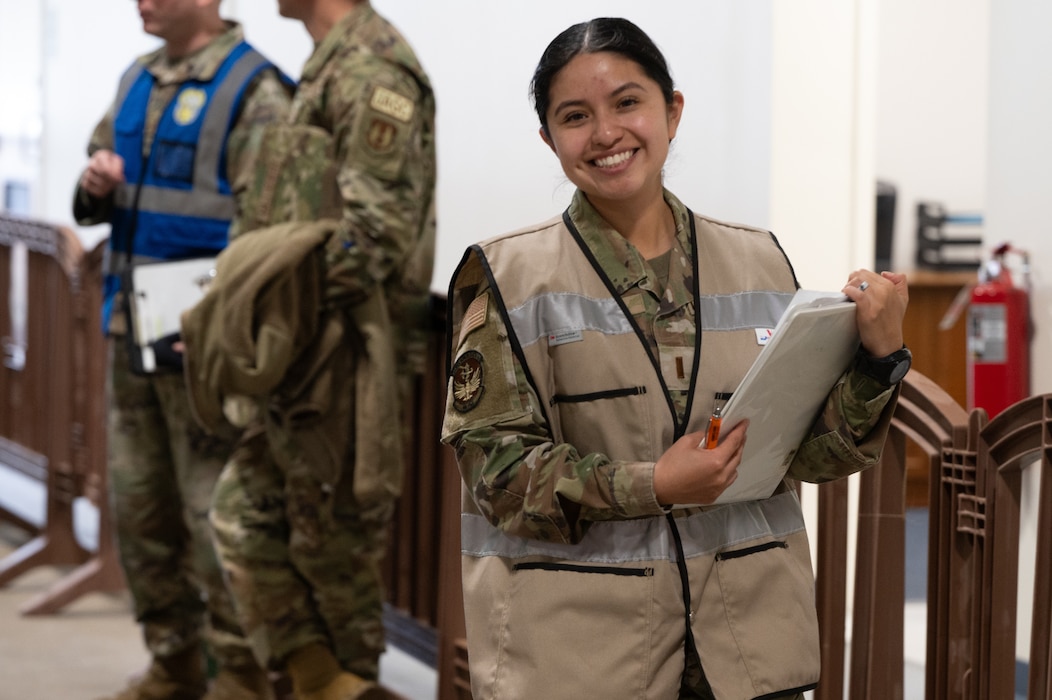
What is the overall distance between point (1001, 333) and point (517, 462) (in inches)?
105

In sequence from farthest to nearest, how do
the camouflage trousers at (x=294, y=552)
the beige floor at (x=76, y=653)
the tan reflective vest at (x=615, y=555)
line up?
1. the beige floor at (x=76, y=653)
2. the camouflage trousers at (x=294, y=552)
3. the tan reflective vest at (x=615, y=555)

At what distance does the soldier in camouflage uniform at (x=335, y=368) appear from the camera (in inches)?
119

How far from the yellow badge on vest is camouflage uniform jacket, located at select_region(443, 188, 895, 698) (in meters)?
1.95

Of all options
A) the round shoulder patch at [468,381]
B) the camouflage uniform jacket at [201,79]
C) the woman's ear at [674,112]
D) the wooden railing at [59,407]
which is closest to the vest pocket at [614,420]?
the round shoulder patch at [468,381]

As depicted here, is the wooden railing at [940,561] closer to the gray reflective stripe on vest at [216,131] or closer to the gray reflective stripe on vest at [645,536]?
the gray reflective stripe on vest at [645,536]

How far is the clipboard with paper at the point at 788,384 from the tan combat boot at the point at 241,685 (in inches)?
81.5

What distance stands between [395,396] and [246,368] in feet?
1.17

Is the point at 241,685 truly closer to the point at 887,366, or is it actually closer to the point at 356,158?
the point at 356,158

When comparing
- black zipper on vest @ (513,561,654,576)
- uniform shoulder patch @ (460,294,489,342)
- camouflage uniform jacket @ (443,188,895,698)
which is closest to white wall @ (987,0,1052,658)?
camouflage uniform jacket @ (443,188,895,698)

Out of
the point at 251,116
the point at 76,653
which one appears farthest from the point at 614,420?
the point at 76,653

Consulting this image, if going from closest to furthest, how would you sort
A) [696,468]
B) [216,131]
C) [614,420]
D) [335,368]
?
[696,468]
[614,420]
[335,368]
[216,131]

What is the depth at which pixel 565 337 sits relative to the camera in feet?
5.23

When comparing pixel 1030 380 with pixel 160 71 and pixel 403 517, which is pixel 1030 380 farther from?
pixel 160 71

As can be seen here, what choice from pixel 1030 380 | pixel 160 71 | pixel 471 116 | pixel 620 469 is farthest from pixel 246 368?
pixel 1030 380
